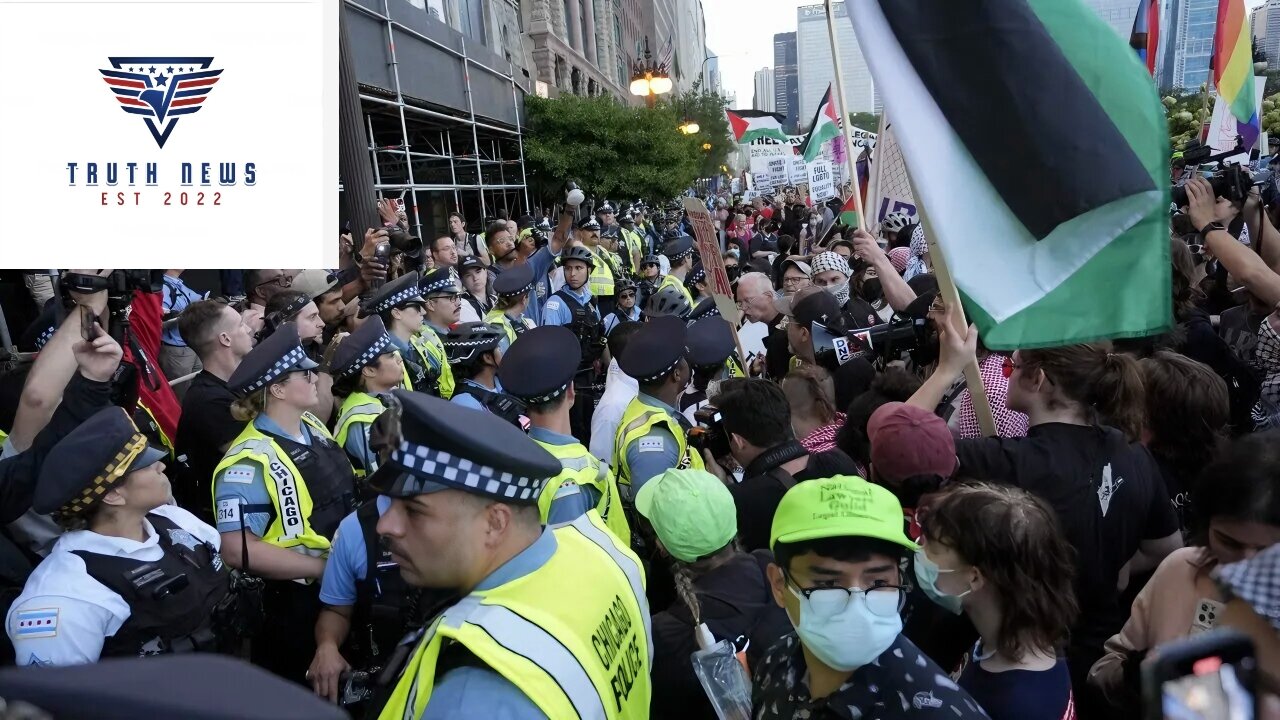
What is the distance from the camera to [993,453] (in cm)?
268

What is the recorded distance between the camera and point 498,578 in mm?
1746

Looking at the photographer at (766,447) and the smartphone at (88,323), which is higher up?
the smartphone at (88,323)

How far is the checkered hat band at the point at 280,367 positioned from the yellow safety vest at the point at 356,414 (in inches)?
24.4

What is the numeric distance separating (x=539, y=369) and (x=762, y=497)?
1058 millimetres

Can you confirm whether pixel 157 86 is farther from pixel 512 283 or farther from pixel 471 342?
pixel 512 283

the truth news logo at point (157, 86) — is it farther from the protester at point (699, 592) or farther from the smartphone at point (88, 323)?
the protester at point (699, 592)

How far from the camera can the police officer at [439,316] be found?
5688 mm

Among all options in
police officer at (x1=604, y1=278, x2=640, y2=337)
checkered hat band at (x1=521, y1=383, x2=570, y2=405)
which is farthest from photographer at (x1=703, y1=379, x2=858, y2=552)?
police officer at (x1=604, y1=278, x2=640, y2=337)

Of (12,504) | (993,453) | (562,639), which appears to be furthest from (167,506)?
(993,453)

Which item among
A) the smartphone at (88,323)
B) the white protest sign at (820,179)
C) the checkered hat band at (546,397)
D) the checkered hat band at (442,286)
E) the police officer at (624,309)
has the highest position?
the white protest sign at (820,179)

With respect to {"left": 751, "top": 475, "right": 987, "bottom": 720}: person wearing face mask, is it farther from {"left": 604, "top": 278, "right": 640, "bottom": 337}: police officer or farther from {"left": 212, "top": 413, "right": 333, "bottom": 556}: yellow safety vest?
{"left": 604, "top": 278, "right": 640, "bottom": 337}: police officer

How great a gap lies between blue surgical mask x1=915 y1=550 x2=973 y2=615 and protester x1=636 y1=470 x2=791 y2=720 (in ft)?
1.31

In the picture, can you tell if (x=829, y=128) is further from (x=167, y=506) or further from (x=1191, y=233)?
(x=167, y=506)

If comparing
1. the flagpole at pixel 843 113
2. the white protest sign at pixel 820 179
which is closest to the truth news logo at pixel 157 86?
the flagpole at pixel 843 113
